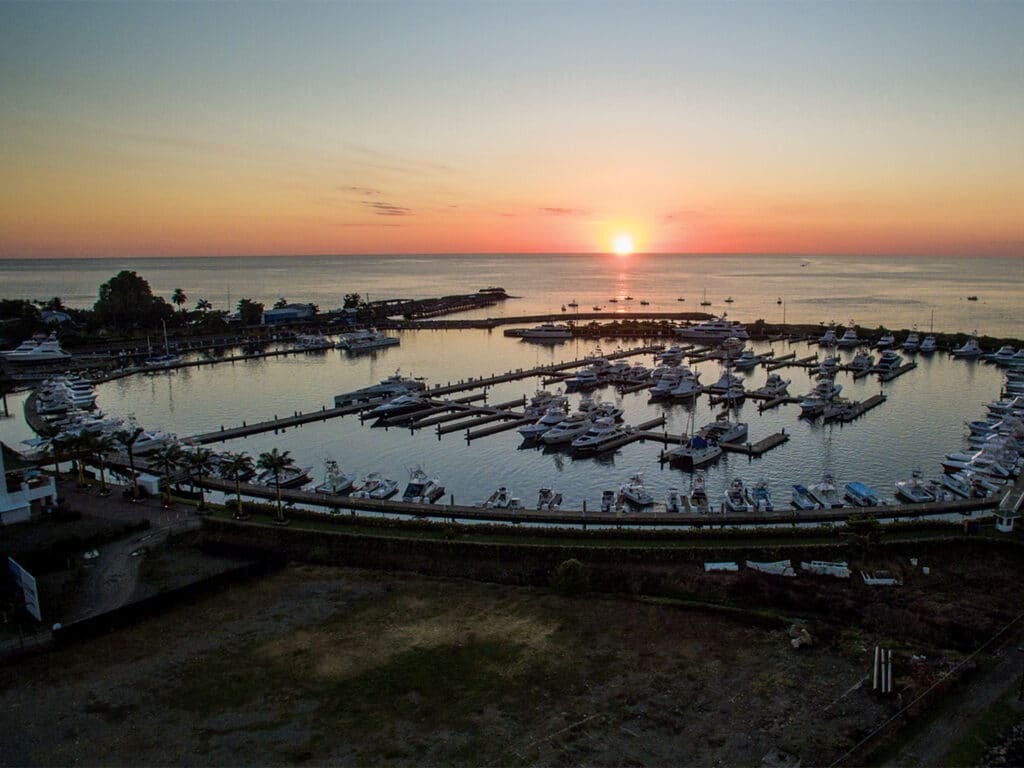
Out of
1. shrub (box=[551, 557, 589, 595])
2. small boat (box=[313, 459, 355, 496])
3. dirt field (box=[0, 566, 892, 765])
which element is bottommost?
dirt field (box=[0, 566, 892, 765])

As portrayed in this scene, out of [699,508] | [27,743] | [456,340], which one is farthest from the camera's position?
[456,340]

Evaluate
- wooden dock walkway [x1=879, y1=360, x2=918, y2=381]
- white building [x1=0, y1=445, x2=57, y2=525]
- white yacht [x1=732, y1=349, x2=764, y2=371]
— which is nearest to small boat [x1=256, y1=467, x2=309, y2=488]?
white building [x1=0, y1=445, x2=57, y2=525]

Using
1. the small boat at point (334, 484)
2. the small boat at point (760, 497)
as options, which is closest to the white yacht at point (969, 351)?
the small boat at point (760, 497)

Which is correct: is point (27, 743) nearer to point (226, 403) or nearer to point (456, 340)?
point (226, 403)

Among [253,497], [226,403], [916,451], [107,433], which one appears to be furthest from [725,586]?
[226,403]

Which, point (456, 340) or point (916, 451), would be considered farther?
point (456, 340)

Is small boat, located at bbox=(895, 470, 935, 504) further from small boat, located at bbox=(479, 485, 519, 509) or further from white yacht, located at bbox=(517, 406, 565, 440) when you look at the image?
white yacht, located at bbox=(517, 406, 565, 440)
